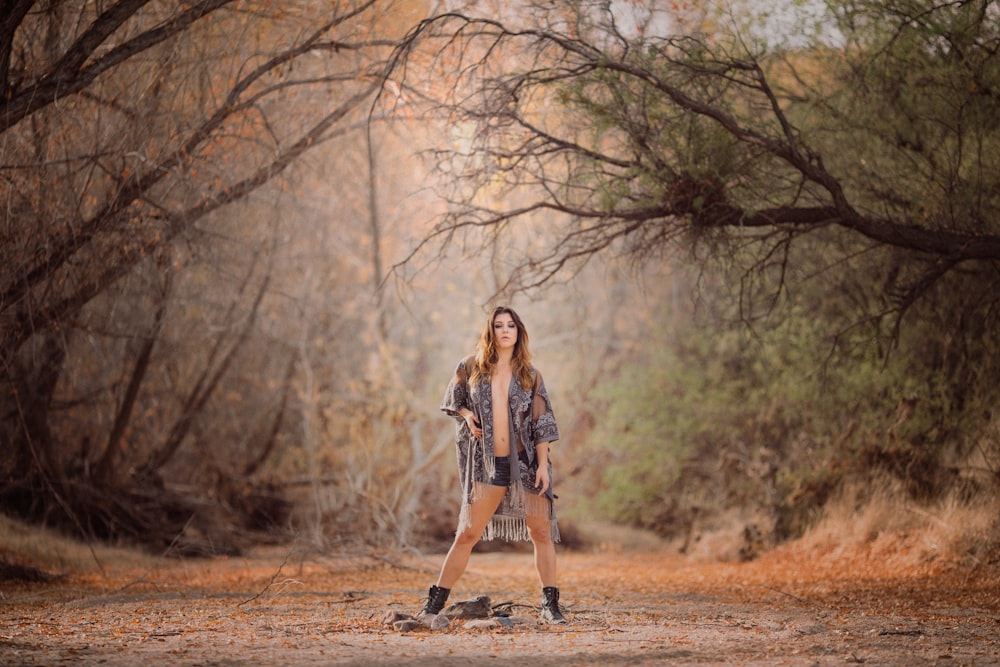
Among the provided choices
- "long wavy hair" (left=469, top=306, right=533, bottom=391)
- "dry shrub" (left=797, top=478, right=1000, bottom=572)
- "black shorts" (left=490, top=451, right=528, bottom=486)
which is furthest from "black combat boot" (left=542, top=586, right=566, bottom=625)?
"dry shrub" (left=797, top=478, right=1000, bottom=572)

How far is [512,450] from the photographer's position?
250 inches

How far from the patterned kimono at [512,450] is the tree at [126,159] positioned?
350 centimetres

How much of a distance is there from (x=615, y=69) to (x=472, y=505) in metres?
3.50

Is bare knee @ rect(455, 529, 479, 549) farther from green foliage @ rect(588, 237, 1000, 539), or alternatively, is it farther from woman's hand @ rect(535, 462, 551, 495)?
green foliage @ rect(588, 237, 1000, 539)

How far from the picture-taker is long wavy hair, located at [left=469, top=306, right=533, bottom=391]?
21.2 feet

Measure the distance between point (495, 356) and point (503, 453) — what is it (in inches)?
25.2

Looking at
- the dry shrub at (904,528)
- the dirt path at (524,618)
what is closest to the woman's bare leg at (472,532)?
the dirt path at (524,618)

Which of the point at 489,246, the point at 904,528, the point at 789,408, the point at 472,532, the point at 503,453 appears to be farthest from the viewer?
the point at 789,408

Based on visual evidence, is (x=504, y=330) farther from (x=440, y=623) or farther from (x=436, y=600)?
(x=440, y=623)

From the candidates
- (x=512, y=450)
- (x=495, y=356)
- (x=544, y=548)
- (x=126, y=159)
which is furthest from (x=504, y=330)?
(x=126, y=159)

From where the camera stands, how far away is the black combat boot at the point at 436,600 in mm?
6238

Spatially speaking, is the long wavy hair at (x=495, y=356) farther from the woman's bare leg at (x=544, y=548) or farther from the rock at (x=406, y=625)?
the rock at (x=406, y=625)

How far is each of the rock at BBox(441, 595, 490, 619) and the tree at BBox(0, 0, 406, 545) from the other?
4.28m

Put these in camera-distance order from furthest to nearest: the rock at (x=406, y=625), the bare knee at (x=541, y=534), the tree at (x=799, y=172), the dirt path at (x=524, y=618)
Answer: the tree at (x=799, y=172) < the bare knee at (x=541, y=534) < the rock at (x=406, y=625) < the dirt path at (x=524, y=618)
